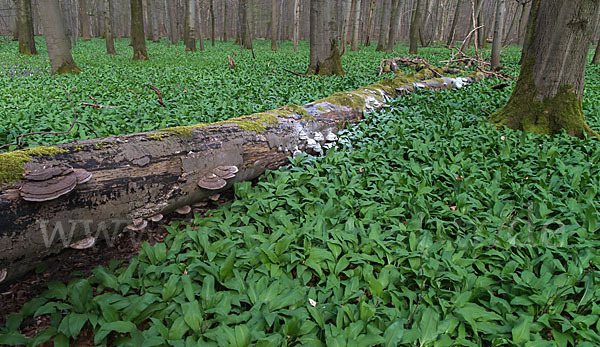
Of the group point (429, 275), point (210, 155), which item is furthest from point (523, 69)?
point (210, 155)

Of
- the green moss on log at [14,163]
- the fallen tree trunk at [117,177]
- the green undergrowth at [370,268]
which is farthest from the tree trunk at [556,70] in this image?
the green moss on log at [14,163]

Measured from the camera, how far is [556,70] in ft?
13.8

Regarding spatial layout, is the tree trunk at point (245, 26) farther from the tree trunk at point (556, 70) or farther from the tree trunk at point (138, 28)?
the tree trunk at point (556, 70)

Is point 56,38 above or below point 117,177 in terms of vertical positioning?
above

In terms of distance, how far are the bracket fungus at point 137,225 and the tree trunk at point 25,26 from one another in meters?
15.7

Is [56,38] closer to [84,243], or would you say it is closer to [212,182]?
[212,182]

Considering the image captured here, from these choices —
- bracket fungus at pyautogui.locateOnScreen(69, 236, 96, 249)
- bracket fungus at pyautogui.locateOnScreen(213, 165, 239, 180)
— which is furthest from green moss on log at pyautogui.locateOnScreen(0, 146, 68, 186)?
bracket fungus at pyautogui.locateOnScreen(213, 165, 239, 180)

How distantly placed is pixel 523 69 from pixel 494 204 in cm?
281

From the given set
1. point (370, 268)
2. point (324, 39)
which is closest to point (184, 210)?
point (370, 268)

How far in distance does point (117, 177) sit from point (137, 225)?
34 cm

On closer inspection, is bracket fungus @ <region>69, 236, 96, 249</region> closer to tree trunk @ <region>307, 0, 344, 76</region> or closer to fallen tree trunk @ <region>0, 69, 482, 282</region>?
fallen tree trunk @ <region>0, 69, 482, 282</region>

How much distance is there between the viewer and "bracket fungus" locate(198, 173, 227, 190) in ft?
8.56

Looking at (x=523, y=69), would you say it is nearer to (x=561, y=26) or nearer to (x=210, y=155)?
(x=561, y=26)

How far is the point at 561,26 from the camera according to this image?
4059mm
